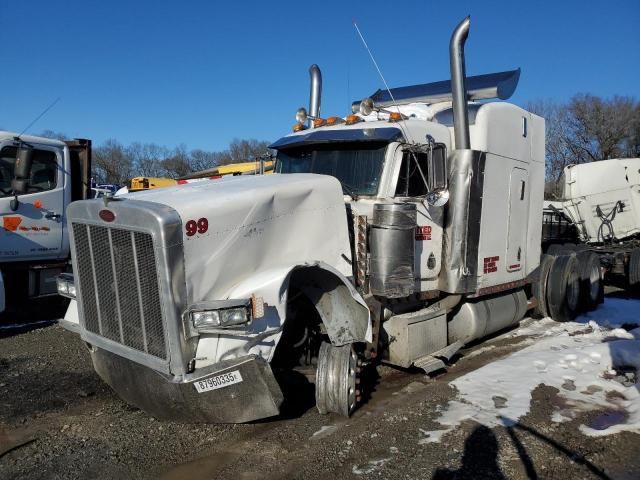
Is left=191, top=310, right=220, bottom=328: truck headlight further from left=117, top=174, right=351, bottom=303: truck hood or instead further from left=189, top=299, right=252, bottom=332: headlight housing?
left=117, top=174, right=351, bottom=303: truck hood

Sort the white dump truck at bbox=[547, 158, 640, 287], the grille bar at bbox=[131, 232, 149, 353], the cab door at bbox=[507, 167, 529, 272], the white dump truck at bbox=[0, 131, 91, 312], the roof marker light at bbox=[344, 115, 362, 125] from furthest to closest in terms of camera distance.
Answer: the white dump truck at bbox=[547, 158, 640, 287], the white dump truck at bbox=[0, 131, 91, 312], the cab door at bbox=[507, 167, 529, 272], the roof marker light at bbox=[344, 115, 362, 125], the grille bar at bbox=[131, 232, 149, 353]

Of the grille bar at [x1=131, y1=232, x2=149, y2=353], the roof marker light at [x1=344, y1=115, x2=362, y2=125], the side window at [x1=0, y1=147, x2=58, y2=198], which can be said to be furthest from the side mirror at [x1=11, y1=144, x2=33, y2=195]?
the grille bar at [x1=131, y1=232, x2=149, y2=353]

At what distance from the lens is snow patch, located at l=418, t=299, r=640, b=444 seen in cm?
479

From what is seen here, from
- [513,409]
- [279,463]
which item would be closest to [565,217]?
[513,409]

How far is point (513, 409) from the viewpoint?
16.4 feet

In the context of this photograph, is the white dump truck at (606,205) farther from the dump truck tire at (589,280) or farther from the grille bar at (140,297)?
the grille bar at (140,297)

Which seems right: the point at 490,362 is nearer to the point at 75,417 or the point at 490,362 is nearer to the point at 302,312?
the point at 302,312

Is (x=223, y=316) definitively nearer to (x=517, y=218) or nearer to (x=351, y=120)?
(x=351, y=120)

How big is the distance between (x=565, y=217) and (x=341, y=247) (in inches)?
385

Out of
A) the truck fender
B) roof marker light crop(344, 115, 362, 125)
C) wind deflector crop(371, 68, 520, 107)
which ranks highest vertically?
wind deflector crop(371, 68, 520, 107)

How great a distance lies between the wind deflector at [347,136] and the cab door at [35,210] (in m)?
4.34

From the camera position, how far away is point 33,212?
27.3 ft

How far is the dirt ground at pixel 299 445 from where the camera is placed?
3906 millimetres

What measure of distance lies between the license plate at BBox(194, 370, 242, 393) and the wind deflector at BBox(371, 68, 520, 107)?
4.89m
